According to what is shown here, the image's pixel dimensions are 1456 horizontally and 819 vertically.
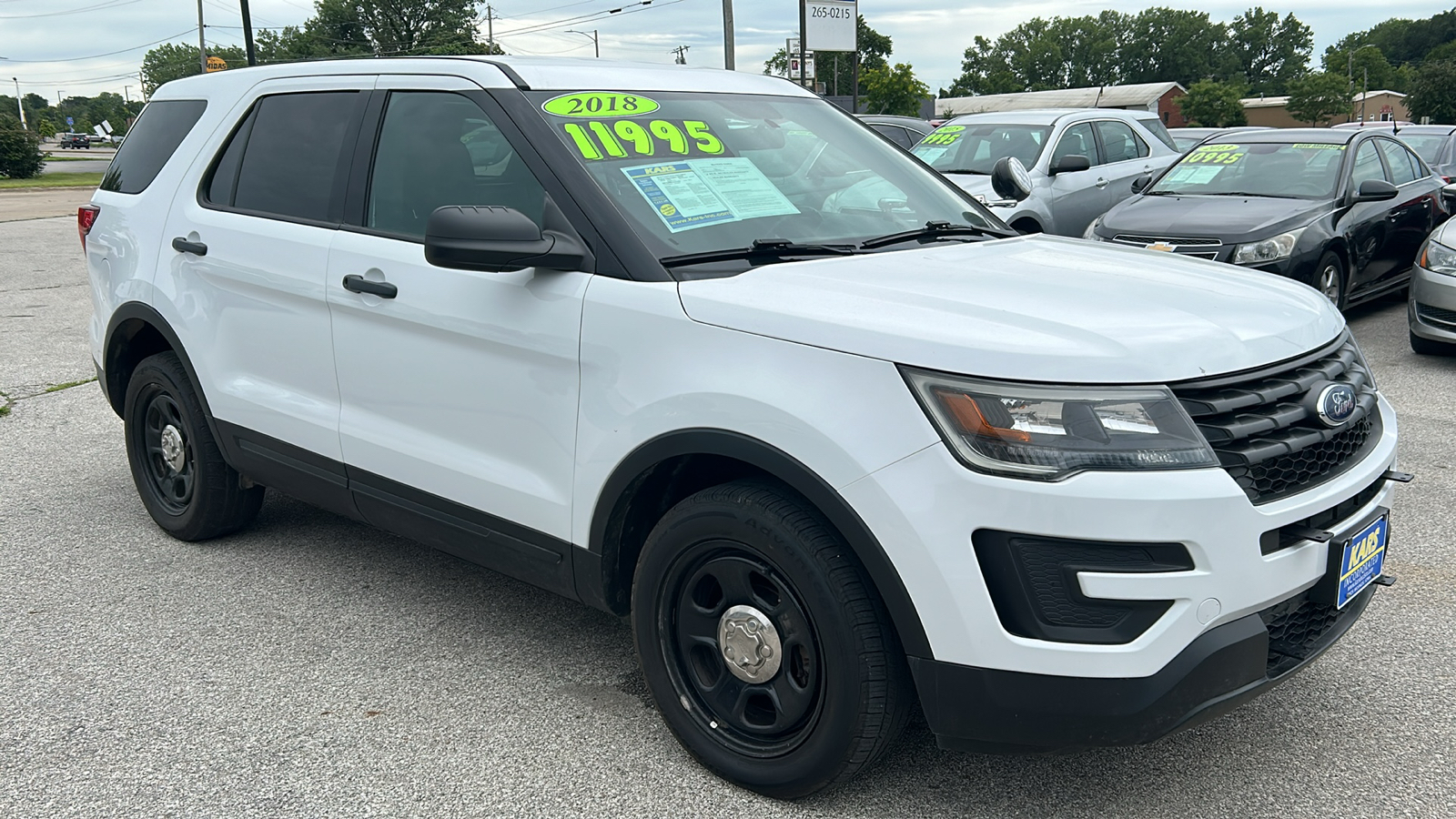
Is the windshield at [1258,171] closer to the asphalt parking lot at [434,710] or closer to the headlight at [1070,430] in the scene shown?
the asphalt parking lot at [434,710]

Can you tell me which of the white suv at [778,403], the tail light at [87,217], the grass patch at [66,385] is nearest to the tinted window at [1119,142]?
the white suv at [778,403]

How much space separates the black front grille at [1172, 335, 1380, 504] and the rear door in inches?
102

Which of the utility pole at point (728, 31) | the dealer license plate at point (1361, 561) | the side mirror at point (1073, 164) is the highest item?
the utility pole at point (728, 31)

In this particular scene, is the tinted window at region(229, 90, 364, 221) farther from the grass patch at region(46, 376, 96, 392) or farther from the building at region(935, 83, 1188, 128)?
the building at region(935, 83, 1188, 128)

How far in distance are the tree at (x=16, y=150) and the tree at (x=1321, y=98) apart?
82381mm

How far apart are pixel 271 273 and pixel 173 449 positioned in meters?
1.20

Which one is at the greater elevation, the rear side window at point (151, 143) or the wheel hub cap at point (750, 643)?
the rear side window at point (151, 143)

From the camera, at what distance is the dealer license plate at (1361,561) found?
8.32 ft

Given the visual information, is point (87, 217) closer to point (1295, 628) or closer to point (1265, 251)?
point (1295, 628)

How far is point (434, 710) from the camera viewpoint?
3.21 meters

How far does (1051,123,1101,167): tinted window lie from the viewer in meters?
10.9

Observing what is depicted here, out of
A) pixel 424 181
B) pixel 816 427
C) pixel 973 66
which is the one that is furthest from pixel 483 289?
pixel 973 66

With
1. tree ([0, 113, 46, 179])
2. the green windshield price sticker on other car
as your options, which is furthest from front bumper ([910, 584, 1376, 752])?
tree ([0, 113, 46, 179])

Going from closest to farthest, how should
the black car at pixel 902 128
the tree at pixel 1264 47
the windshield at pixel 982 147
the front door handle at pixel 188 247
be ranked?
1. the front door handle at pixel 188 247
2. the windshield at pixel 982 147
3. the black car at pixel 902 128
4. the tree at pixel 1264 47
